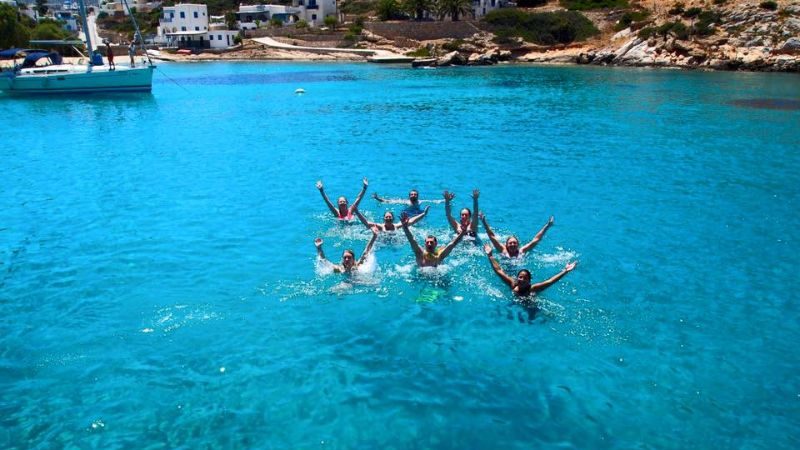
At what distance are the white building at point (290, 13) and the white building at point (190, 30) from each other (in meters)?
7.55

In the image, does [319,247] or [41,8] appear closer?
[319,247]

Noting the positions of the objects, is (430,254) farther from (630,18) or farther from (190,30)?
(190,30)

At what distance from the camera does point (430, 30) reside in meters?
97.2

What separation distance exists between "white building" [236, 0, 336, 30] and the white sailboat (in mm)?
68955

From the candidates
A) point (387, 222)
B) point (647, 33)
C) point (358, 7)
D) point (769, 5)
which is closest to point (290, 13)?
point (358, 7)

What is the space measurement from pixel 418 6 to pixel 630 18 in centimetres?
3473

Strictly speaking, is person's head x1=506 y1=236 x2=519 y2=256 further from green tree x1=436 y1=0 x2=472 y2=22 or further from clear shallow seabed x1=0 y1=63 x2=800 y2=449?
green tree x1=436 y1=0 x2=472 y2=22

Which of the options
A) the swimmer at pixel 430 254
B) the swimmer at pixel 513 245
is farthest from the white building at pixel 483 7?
the swimmer at pixel 430 254

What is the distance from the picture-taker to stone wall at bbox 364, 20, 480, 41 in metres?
96.2

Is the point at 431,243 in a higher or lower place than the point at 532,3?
lower

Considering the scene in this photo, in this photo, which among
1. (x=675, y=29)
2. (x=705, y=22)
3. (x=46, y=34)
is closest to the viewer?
(x=705, y=22)

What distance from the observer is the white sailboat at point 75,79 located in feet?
163

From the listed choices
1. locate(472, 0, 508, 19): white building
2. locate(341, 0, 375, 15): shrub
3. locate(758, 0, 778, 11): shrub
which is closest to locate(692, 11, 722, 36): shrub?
locate(758, 0, 778, 11): shrub

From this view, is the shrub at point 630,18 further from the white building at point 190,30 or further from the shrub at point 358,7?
the white building at point 190,30
